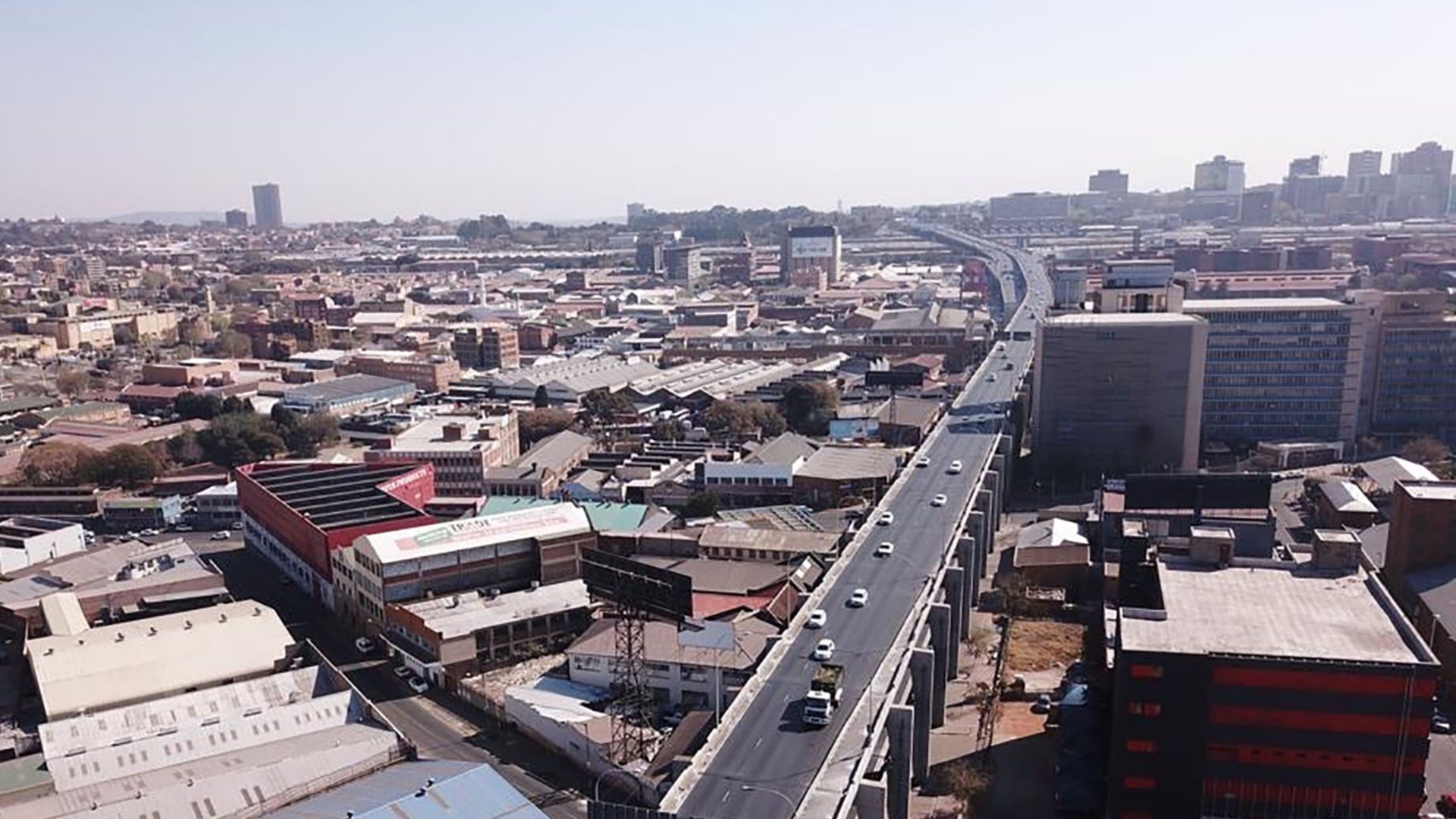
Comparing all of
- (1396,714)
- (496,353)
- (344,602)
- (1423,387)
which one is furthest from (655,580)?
(496,353)

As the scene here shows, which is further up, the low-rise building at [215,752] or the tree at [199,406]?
the tree at [199,406]

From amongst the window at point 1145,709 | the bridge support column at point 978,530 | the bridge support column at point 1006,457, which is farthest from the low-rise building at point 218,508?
the window at point 1145,709

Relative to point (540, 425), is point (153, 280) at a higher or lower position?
higher

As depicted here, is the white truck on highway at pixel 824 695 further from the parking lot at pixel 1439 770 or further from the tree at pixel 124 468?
the tree at pixel 124 468

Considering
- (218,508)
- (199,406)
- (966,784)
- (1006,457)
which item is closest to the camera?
(966,784)

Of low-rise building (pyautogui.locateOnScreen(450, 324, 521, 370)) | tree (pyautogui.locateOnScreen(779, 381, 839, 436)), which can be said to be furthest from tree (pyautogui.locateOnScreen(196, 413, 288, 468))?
tree (pyautogui.locateOnScreen(779, 381, 839, 436))

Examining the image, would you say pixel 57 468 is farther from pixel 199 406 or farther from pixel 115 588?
pixel 115 588

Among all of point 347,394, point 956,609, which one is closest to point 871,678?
point 956,609
